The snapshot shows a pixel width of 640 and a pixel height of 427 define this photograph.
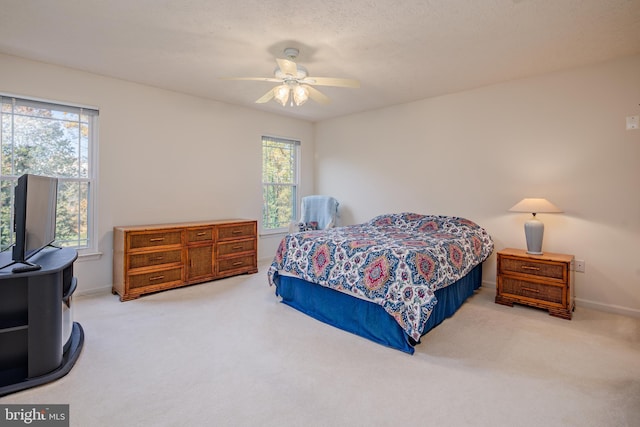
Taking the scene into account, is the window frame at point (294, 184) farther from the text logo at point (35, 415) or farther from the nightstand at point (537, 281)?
the text logo at point (35, 415)

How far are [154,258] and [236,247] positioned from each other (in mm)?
1024

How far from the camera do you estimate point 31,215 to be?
1.98 meters

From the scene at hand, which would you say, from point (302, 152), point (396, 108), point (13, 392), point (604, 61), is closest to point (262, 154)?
point (302, 152)

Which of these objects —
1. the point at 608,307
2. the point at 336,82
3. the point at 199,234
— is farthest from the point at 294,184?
the point at 608,307

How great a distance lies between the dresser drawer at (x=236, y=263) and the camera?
4.11 metres

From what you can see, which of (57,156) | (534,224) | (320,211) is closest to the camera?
(534,224)

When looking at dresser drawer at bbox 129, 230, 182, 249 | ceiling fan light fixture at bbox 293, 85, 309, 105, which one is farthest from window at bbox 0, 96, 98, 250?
ceiling fan light fixture at bbox 293, 85, 309, 105

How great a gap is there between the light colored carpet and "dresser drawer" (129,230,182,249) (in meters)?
0.72

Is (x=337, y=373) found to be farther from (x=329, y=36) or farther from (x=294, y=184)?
(x=294, y=184)

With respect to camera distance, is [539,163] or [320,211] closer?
[539,163]

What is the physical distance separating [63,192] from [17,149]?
0.54 m

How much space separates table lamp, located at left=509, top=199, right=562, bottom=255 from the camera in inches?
125

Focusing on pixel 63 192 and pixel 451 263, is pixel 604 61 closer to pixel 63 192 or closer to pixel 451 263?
pixel 451 263

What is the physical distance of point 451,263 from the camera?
2.80 metres
